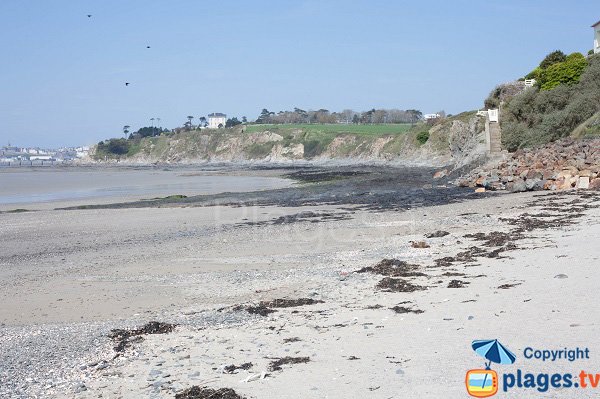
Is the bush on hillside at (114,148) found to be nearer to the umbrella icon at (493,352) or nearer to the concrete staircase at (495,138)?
the concrete staircase at (495,138)

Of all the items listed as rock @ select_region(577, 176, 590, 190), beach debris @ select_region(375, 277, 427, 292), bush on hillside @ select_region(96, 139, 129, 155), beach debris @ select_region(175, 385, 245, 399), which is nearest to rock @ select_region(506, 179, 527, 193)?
rock @ select_region(577, 176, 590, 190)

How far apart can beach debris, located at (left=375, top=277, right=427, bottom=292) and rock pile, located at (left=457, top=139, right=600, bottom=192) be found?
14285 mm

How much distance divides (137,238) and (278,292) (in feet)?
31.9

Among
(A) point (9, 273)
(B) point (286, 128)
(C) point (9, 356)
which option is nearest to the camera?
(C) point (9, 356)

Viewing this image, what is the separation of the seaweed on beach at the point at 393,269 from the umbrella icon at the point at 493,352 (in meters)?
4.34

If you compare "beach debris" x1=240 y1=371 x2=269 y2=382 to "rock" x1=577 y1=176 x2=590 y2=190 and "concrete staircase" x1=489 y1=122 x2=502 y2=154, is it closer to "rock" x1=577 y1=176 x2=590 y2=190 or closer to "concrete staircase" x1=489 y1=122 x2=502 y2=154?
"rock" x1=577 y1=176 x2=590 y2=190

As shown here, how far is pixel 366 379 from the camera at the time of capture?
5520 mm

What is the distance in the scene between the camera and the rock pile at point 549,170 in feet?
75.8

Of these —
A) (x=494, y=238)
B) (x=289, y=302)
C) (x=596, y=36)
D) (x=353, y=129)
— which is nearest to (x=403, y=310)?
(x=289, y=302)

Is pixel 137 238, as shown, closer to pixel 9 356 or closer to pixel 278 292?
pixel 278 292

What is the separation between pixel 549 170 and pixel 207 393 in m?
23.0

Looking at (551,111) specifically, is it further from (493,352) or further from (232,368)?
(232,368)

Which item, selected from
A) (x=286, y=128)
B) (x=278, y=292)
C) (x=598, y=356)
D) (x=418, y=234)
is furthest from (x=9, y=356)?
(x=286, y=128)

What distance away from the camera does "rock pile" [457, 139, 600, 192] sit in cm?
2311
